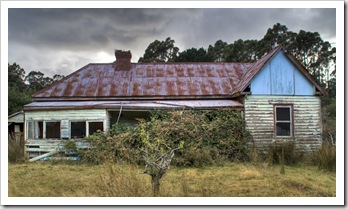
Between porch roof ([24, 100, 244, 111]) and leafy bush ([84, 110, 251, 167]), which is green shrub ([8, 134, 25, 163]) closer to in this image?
porch roof ([24, 100, 244, 111])

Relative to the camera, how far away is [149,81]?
15.6m

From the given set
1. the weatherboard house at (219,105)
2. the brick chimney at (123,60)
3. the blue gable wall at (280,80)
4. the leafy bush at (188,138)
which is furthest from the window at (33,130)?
the blue gable wall at (280,80)

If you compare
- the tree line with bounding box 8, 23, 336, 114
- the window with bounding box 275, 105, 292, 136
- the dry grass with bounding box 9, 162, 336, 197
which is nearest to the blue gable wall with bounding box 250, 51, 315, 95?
the window with bounding box 275, 105, 292, 136

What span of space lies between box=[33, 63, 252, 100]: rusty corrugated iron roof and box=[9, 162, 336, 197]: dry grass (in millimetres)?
4848

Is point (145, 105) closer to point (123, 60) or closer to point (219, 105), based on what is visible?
point (219, 105)

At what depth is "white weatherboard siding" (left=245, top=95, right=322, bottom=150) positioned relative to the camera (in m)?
13.0

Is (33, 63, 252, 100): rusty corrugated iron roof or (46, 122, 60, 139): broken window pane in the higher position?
(33, 63, 252, 100): rusty corrugated iron roof

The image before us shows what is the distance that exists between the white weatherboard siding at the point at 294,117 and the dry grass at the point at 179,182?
268cm

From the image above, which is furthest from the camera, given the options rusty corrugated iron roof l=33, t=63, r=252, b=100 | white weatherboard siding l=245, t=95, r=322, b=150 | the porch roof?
rusty corrugated iron roof l=33, t=63, r=252, b=100

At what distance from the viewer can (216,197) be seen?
706 cm

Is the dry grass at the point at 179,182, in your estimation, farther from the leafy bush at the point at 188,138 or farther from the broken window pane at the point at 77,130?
the broken window pane at the point at 77,130

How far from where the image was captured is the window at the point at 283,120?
520 inches

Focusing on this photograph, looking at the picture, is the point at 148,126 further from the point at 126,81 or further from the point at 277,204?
the point at 277,204

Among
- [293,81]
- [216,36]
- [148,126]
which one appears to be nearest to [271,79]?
[293,81]
